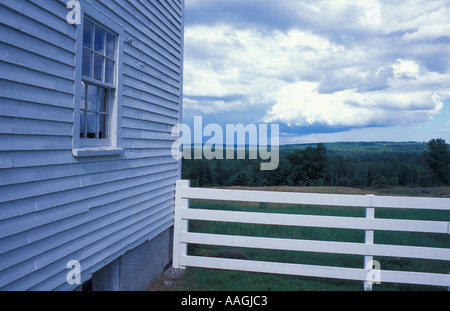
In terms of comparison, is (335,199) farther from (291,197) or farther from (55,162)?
(55,162)

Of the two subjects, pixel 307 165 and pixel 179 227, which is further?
pixel 307 165

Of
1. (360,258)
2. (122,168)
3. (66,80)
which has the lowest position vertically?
(360,258)

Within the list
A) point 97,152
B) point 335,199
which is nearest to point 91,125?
point 97,152

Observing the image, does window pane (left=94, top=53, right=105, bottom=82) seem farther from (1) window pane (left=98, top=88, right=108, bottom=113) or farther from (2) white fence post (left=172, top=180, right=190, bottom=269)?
(2) white fence post (left=172, top=180, right=190, bottom=269)

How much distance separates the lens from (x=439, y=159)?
95.7ft

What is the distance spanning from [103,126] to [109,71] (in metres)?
0.69

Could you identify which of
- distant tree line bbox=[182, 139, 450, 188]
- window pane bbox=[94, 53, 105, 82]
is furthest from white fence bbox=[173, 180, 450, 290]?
distant tree line bbox=[182, 139, 450, 188]

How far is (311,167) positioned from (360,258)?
25966 mm

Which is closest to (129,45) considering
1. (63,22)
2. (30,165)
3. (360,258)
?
(63,22)

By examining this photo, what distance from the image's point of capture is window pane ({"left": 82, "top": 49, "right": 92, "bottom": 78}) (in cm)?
368

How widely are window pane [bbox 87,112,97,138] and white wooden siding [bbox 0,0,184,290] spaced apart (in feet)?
1.03

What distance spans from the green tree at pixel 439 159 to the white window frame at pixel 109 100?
31.4m
